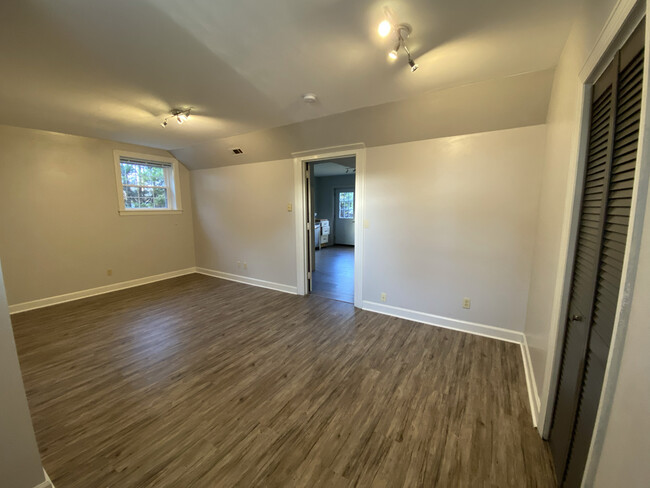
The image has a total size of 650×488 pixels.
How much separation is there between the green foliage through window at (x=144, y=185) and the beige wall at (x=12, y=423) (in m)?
4.03

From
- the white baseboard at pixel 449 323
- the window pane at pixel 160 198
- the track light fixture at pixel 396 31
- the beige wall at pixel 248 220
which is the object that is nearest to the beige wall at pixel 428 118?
the beige wall at pixel 248 220

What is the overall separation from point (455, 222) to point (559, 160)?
123 centimetres

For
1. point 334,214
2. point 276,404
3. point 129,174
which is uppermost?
point 129,174

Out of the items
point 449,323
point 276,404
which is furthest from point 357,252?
point 276,404

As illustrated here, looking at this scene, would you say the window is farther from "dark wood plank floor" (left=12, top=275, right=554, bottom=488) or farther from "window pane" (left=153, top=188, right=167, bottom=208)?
"dark wood plank floor" (left=12, top=275, right=554, bottom=488)

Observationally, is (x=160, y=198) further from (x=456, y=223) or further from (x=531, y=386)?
(x=531, y=386)

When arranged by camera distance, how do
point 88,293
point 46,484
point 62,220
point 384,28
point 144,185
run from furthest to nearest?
point 144,185 → point 88,293 → point 62,220 → point 384,28 → point 46,484

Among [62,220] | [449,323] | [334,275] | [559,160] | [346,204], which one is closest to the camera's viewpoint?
[559,160]

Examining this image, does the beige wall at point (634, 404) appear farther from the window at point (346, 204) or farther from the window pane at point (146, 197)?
the window at point (346, 204)

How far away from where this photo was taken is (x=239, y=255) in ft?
15.6

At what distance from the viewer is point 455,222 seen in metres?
2.80

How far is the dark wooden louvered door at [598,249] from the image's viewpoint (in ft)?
2.81

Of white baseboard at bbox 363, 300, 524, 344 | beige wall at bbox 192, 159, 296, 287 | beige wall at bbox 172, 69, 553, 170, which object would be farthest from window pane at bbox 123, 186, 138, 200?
white baseboard at bbox 363, 300, 524, 344

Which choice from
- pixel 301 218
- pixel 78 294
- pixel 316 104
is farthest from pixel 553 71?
pixel 78 294
